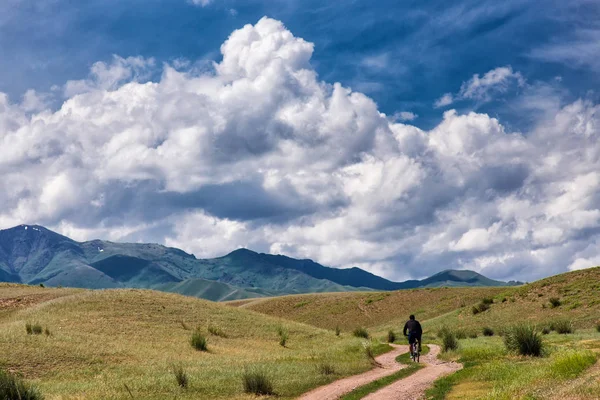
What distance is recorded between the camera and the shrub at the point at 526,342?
2986cm

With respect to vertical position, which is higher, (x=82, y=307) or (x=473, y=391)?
(x=82, y=307)

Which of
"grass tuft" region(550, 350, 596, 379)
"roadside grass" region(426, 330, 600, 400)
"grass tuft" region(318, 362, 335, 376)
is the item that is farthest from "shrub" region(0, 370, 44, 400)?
"grass tuft" region(550, 350, 596, 379)

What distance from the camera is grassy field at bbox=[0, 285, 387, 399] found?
26.6 metres

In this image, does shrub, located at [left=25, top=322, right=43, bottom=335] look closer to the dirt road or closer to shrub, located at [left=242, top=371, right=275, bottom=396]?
shrub, located at [left=242, top=371, right=275, bottom=396]

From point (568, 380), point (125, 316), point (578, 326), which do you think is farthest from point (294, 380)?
point (578, 326)

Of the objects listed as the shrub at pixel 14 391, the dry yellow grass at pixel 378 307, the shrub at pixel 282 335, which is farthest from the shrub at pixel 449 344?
the dry yellow grass at pixel 378 307

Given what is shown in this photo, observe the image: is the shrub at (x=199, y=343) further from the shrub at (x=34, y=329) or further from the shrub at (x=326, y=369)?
the shrub at (x=326, y=369)

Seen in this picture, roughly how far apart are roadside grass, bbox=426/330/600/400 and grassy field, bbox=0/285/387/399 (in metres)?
6.63

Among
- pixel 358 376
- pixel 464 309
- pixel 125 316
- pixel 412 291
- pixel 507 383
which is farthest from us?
pixel 412 291

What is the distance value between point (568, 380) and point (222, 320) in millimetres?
45766

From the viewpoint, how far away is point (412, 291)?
385ft

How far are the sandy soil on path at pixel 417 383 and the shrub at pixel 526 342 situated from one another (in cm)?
316

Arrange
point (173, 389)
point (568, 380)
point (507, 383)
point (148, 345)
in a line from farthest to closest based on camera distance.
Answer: point (148, 345), point (173, 389), point (507, 383), point (568, 380)

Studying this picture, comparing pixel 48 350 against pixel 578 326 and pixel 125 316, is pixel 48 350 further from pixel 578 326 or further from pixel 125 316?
pixel 578 326
